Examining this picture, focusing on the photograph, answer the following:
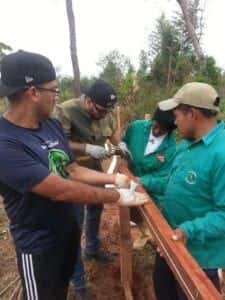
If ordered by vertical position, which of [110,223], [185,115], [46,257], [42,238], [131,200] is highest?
[185,115]

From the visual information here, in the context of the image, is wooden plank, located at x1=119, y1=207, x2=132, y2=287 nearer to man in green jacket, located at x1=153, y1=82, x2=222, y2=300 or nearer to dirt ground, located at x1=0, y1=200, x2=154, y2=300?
dirt ground, located at x1=0, y1=200, x2=154, y2=300

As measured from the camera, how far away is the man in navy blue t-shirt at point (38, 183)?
1612 millimetres

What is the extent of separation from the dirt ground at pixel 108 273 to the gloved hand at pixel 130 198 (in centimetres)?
141

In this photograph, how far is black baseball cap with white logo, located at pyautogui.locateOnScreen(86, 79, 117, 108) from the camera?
8.93ft

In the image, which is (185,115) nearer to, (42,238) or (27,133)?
(27,133)

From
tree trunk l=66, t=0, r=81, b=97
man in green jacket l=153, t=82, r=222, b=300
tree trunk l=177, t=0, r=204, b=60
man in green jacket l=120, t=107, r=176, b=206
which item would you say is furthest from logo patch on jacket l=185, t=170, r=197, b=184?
tree trunk l=177, t=0, r=204, b=60

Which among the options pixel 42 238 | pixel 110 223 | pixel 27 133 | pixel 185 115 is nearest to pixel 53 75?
pixel 27 133

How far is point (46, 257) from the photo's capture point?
1937 mm

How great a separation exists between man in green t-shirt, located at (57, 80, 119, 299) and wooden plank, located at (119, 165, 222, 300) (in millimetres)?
1076

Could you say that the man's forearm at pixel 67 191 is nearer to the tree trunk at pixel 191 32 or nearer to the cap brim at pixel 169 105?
the cap brim at pixel 169 105

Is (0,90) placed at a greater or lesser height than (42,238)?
greater

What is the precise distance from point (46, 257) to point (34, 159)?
0.60 m

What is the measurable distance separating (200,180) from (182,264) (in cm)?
52

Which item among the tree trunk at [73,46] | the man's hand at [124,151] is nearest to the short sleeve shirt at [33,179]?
the man's hand at [124,151]
